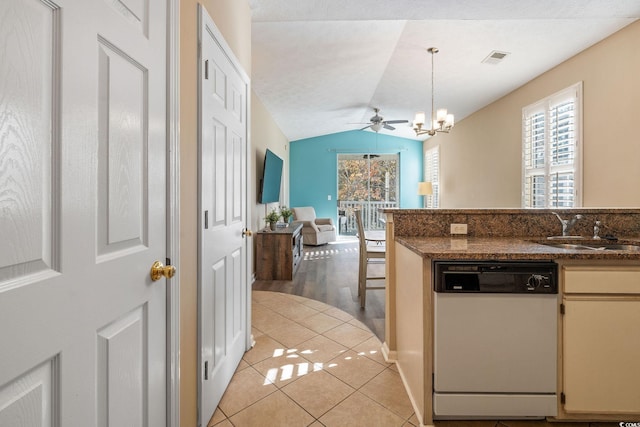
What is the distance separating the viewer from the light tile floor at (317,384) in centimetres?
162

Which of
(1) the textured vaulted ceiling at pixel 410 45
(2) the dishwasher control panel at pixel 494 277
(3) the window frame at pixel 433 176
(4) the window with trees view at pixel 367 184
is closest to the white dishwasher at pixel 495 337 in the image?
(2) the dishwasher control panel at pixel 494 277

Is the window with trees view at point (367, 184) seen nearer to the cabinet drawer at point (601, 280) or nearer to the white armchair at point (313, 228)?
the white armchair at point (313, 228)

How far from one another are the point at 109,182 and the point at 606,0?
3.23 m

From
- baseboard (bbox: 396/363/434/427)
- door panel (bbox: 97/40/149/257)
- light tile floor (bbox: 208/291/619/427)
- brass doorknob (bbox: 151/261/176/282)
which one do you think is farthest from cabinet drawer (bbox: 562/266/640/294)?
door panel (bbox: 97/40/149/257)

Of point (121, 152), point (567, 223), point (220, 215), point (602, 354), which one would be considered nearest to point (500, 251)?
point (602, 354)

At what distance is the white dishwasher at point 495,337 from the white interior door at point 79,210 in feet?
4.03

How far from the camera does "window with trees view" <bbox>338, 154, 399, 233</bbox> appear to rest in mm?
8891

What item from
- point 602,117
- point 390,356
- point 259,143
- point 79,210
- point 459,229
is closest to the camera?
point 79,210

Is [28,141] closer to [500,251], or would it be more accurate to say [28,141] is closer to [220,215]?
[220,215]

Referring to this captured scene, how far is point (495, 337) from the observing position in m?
1.50

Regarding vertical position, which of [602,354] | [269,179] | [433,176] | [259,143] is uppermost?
[259,143]

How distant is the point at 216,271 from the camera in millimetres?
1705

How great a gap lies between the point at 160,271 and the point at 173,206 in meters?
0.25

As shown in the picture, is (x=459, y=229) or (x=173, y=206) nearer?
(x=173, y=206)
